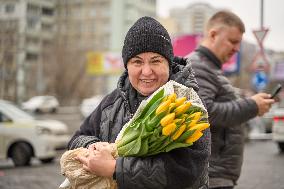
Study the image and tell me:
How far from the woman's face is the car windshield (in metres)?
11.2

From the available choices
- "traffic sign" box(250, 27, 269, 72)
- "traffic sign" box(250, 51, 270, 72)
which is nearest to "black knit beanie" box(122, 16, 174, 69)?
"traffic sign" box(250, 27, 269, 72)

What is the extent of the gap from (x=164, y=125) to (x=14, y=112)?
11830 millimetres

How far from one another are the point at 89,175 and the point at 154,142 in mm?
343

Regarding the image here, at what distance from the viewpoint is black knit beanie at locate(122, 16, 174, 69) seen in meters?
2.51

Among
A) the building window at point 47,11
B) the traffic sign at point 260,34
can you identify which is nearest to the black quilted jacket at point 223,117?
the traffic sign at point 260,34

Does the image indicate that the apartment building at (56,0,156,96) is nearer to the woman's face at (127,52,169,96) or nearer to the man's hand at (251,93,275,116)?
the man's hand at (251,93,275,116)

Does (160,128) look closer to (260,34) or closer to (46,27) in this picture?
(260,34)

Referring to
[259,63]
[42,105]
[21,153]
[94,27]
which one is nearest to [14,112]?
[21,153]

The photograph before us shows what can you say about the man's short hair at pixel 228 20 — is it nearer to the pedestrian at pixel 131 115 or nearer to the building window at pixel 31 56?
the pedestrian at pixel 131 115

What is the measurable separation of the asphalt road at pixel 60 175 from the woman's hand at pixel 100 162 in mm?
7075

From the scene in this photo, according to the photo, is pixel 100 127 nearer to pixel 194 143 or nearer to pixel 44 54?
pixel 194 143

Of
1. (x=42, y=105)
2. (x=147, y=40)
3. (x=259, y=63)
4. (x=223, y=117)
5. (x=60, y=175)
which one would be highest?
(x=147, y=40)

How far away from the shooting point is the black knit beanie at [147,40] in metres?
2.51

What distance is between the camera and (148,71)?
2.50 metres
